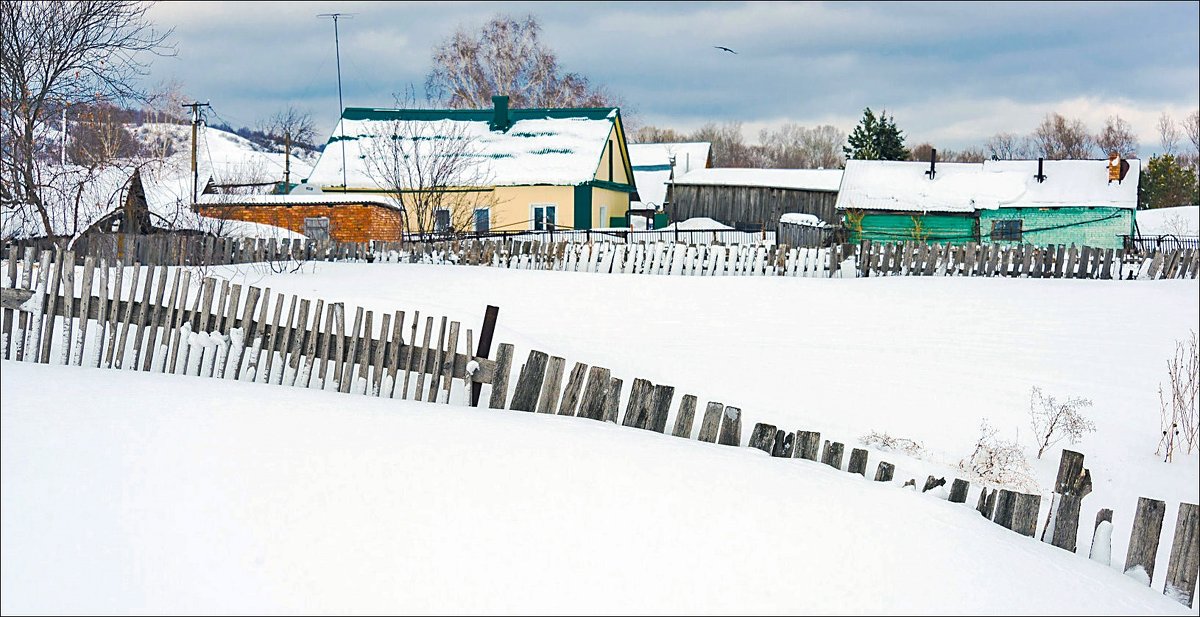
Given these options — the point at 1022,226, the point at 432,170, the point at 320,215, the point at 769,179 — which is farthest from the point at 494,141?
the point at 1022,226

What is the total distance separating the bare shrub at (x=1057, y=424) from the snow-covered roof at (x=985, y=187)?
26746 mm

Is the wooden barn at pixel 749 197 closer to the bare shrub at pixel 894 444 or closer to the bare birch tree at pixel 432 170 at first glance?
the bare birch tree at pixel 432 170

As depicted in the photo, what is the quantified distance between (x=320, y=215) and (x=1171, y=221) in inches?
1705

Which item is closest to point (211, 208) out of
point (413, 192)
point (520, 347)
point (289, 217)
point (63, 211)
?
point (289, 217)

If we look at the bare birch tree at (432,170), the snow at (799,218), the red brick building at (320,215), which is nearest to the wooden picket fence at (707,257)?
the red brick building at (320,215)

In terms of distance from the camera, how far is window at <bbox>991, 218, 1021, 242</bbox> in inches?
1375

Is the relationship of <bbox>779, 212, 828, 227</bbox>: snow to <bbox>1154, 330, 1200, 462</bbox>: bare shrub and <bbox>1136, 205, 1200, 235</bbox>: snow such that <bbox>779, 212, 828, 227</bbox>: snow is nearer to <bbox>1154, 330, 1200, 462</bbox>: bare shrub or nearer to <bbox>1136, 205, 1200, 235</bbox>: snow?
<bbox>1136, 205, 1200, 235</bbox>: snow

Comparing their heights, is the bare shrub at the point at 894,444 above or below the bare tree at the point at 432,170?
below

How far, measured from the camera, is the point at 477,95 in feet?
170

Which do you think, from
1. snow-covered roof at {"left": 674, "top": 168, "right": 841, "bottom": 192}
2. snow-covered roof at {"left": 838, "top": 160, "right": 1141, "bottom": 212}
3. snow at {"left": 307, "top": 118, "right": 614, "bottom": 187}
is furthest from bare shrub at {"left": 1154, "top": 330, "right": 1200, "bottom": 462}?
snow-covered roof at {"left": 674, "top": 168, "right": 841, "bottom": 192}

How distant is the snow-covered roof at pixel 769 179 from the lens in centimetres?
4338

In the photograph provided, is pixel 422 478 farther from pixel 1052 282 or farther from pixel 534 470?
pixel 1052 282

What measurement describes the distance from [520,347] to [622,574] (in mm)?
6583

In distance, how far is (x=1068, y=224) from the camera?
3466cm
